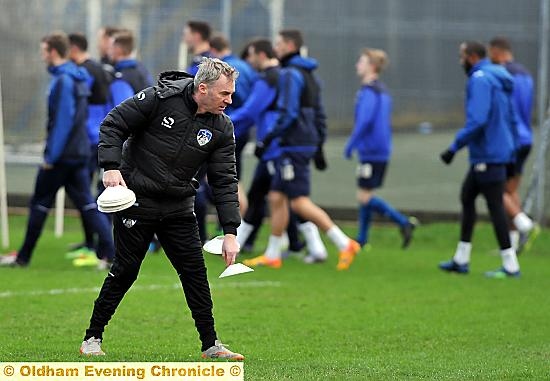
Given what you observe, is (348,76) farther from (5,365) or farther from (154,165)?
(5,365)

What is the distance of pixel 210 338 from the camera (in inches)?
320

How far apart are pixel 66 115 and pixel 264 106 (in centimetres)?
235

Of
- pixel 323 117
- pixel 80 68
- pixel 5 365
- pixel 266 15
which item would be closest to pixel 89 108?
pixel 80 68

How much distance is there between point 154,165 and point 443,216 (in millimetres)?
11333

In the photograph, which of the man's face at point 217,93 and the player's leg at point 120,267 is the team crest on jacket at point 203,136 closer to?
the man's face at point 217,93

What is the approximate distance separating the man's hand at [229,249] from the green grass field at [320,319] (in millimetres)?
640

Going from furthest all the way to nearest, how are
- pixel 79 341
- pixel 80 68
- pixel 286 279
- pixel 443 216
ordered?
1. pixel 443 216
2. pixel 80 68
3. pixel 286 279
4. pixel 79 341

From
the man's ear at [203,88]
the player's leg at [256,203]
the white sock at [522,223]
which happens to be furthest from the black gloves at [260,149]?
the man's ear at [203,88]

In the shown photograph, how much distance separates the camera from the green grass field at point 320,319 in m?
8.18

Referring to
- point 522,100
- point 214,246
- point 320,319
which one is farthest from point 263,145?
point 214,246

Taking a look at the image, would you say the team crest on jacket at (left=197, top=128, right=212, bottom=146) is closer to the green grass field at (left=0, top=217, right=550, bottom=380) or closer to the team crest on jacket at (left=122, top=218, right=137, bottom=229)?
the team crest on jacket at (left=122, top=218, right=137, bottom=229)

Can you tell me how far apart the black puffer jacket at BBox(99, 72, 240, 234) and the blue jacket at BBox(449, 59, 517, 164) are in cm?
549

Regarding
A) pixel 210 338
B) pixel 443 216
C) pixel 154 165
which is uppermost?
pixel 154 165

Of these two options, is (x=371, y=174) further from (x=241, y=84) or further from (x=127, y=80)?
(x=127, y=80)
